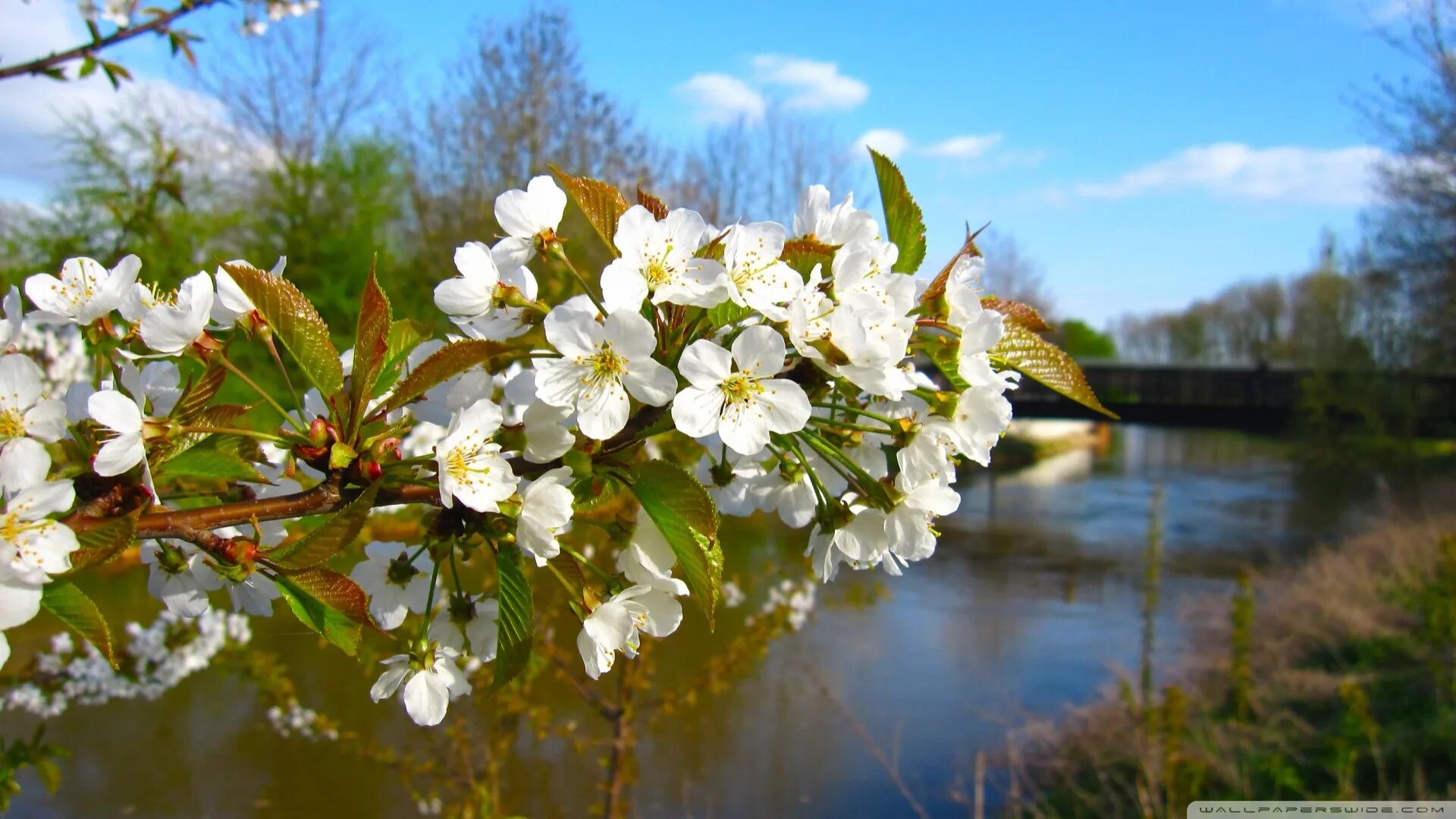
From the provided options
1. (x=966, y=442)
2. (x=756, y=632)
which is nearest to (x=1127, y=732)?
(x=756, y=632)

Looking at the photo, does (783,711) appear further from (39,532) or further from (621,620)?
(39,532)

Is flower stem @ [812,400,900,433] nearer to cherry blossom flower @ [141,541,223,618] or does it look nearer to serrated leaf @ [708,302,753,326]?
serrated leaf @ [708,302,753,326]

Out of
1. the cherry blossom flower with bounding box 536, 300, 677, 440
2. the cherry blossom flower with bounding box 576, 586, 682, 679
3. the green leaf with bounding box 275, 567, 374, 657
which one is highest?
the cherry blossom flower with bounding box 536, 300, 677, 440

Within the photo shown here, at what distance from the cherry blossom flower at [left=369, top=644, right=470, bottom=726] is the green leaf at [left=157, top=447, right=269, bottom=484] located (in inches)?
6.0

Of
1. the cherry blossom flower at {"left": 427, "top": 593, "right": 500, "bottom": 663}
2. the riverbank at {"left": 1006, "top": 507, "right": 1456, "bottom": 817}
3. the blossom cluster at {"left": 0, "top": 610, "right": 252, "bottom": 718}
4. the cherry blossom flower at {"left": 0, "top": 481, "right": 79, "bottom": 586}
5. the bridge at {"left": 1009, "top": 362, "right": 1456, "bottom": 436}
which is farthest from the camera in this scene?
the bridge at {"left": 1009, "top": 362, "right": 1456, "bottom": 436}

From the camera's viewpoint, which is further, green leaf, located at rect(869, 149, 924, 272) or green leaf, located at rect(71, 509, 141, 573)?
green leaf, located at rect(869, 149, 924, 272)

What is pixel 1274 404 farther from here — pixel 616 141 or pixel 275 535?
pixel 275 535

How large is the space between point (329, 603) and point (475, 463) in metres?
0.12

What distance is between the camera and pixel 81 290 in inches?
22.8

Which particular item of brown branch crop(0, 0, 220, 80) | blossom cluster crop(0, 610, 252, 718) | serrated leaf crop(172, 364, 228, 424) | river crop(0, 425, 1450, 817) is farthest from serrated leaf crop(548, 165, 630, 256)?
blossom cluster crop(0, 610, 252, 718)

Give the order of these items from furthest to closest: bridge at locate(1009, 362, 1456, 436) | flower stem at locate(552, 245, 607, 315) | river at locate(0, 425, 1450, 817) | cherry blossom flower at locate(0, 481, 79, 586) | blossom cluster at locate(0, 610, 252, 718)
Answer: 1. bridge at locate(1009, 362, 1456, 436)
2. river at locate(0, 425, 1450, 817)
3. blossom cluster at locate(0, 610, 252, 718)
4. flower stem at locate(552, 245, 607, 315)
5. cherry blossom flower at locate(0, 481, 79, 586)

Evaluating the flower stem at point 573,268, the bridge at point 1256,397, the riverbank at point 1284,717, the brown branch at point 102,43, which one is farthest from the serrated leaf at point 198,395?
the bridge at point 1256,397

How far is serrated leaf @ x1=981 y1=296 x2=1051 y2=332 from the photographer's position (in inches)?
25.9

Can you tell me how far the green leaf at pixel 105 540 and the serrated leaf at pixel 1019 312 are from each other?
55 centimetres
